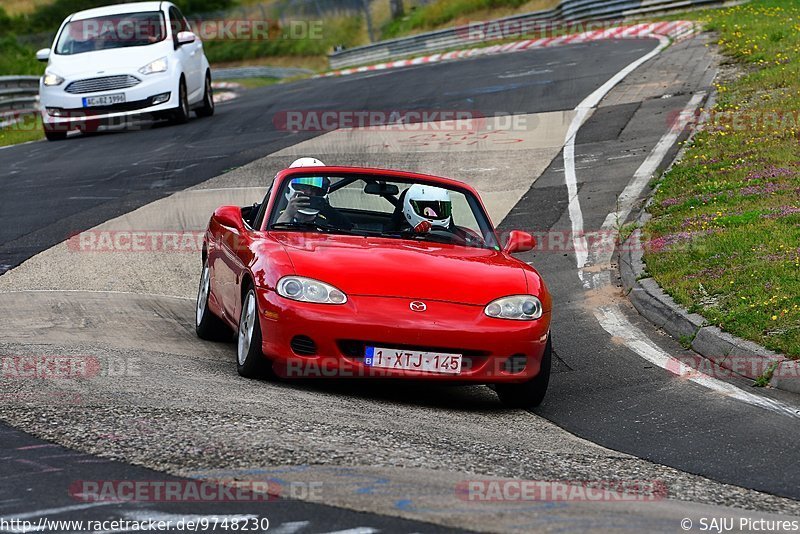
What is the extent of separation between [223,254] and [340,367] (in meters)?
2.16

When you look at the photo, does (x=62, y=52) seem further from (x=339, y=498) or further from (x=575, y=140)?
(x=339, y=498)

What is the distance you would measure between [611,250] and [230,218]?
5.40 m

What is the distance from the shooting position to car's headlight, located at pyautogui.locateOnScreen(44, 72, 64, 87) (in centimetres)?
2241

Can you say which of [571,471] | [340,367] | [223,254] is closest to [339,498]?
[571,471]

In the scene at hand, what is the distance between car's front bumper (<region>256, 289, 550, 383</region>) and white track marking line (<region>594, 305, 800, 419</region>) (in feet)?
4.73

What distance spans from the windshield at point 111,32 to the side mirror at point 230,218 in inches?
564

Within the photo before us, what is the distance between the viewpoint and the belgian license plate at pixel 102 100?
22406 millimetres

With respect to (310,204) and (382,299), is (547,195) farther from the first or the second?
(382,299)

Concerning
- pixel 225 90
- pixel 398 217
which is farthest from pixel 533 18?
pixel 398 217

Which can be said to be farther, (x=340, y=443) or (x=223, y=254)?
(x=223, y=254)

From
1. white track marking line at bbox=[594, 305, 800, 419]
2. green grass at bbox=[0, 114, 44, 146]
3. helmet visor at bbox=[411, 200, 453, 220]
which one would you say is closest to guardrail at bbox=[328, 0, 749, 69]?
green grass at bbox=[0, 114, 44, 146]

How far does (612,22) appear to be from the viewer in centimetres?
3981

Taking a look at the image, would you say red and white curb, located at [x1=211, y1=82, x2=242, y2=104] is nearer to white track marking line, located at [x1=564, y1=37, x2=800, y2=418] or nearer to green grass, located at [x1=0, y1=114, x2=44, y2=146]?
green grass, located at [x1=0, y1=114, x2=44, y2=146]

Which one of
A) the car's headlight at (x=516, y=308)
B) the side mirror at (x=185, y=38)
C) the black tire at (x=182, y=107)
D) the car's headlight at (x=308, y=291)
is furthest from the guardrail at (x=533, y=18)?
the car's headlight at (x=308, y=291)
